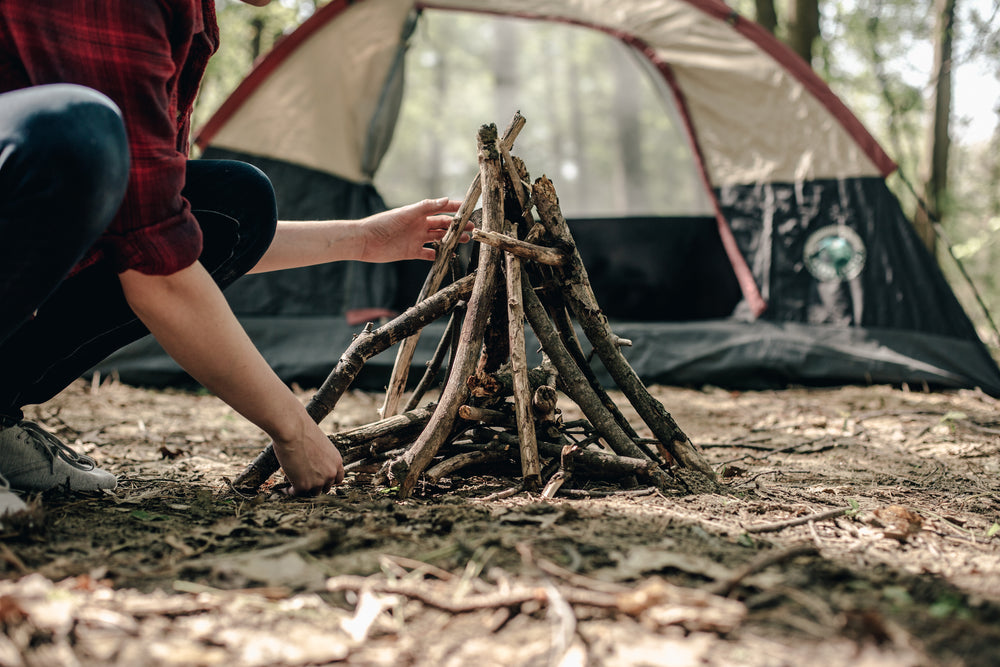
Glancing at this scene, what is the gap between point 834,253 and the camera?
389 cm

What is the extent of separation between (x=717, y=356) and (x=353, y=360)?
271 centimetres

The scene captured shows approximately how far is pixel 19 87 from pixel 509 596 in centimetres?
125

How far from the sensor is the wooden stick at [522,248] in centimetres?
170

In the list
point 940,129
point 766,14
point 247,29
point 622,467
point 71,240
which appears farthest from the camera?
point 247,29

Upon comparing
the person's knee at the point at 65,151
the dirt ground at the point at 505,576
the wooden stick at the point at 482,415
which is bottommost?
the dirt ground at the point at 505,576

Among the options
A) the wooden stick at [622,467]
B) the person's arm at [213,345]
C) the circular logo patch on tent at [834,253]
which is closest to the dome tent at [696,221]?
the circular logo patch on tent at [834,253]

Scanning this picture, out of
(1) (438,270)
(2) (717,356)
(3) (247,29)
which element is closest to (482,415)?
(1) (438,270)

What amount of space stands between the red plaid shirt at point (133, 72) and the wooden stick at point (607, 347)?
0.88 meters

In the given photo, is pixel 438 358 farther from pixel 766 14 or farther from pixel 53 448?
pixel 766 14

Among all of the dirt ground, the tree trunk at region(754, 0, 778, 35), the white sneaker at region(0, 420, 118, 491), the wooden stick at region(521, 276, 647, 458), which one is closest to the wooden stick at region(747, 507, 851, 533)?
the dirt ground

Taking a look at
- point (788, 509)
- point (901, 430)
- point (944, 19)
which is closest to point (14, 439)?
point (788, 509)

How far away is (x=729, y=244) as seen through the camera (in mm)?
4152

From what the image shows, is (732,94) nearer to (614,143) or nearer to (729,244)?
(729,244)

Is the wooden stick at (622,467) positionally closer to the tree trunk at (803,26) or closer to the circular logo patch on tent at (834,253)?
the circular logo patch on tent at (834,253)
